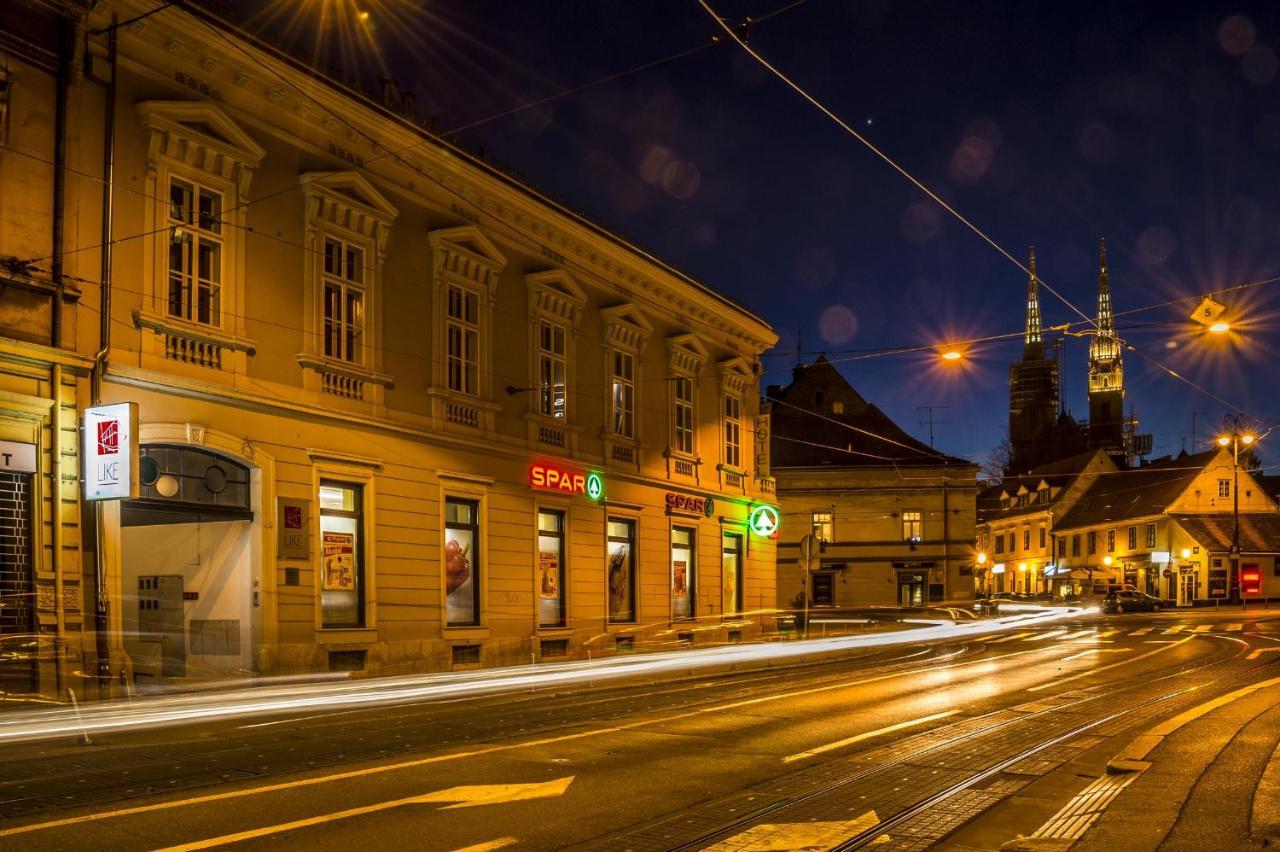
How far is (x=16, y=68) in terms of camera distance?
16.7 metres

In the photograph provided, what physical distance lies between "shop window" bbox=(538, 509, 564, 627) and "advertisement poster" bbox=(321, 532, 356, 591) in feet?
19.8

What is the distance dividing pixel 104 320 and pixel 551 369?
12044mm

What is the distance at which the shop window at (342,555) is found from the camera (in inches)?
845

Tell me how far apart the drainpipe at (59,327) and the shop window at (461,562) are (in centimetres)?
880

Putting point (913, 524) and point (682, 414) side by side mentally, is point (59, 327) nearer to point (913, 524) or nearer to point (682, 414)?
point (682, 414)

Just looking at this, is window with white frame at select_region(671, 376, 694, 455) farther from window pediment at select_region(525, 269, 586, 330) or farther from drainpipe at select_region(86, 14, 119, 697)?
drainpipe at select_region(86, 14, 119, 697)

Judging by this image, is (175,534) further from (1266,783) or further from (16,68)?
(1266,783)

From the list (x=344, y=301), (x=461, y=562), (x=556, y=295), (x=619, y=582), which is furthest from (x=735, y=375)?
(x=344, y=301)

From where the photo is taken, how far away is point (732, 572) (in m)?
36.3

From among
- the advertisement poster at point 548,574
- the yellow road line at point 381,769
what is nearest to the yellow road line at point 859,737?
the yellow road line at point 381,769

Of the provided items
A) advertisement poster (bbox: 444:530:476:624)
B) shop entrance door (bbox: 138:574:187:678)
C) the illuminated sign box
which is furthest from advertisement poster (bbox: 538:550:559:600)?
shop entrance door (bbox: 138:574:187:678)

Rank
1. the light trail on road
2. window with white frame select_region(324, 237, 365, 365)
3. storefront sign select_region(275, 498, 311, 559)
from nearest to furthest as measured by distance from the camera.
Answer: the light trail on road → storefront sign select_region(275, 498, 311, 559) → window with white frame select_region(324, 237, 365, 365)

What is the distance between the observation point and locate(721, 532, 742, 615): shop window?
3550 centimetres

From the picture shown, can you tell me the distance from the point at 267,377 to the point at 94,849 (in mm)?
13872
